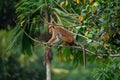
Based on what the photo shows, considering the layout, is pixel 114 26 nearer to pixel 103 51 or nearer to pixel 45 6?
pixel 103 51

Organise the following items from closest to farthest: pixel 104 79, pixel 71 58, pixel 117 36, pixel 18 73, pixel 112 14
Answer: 1. pixel 112 14
2. pixel 117 36
3. pixel 104 79
4. pixel 71 58
5. pixel 18 73

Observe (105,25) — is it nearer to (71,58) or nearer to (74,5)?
(74,5)

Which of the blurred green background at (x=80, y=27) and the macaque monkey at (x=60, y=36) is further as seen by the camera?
the macaque monkey at (x=60, y=36)

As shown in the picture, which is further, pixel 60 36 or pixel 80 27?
pixel 60 36

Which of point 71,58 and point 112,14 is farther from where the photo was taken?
point 71,58

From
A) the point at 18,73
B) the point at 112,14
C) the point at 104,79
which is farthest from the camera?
the point at 18,73

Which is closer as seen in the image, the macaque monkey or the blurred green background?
the blurred green background

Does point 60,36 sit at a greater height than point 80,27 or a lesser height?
lesser

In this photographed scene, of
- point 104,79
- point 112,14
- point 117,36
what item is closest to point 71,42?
point 104,79

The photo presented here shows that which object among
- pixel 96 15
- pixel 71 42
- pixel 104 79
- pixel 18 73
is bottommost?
pixel 18 73

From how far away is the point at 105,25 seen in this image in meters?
5.78

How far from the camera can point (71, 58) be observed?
839cm

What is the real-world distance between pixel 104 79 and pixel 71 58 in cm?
144

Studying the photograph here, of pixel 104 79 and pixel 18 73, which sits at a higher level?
pixel 104 79
